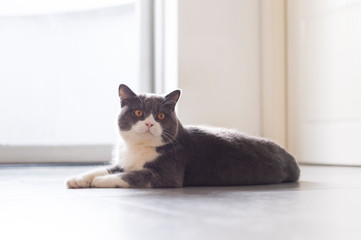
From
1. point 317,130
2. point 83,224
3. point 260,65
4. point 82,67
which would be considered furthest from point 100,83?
point 83,224

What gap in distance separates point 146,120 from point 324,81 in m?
1.51

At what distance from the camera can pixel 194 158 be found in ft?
5.67

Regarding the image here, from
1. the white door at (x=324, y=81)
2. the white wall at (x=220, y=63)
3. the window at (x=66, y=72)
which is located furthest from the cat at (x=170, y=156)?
the window at (x=66, y=72)

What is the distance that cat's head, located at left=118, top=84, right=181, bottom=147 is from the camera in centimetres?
168

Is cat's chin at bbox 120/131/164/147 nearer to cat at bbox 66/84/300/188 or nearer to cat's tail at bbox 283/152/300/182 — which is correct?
cat at bbox 66/84/300/188

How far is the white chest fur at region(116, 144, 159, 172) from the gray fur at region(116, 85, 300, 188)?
0.02 m

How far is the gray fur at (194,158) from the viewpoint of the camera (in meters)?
1.67

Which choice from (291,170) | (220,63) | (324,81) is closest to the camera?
(291,170)

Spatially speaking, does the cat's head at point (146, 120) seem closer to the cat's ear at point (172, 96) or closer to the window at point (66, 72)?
the cat's ear at point (172, 96)

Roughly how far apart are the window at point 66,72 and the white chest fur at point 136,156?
1432mm

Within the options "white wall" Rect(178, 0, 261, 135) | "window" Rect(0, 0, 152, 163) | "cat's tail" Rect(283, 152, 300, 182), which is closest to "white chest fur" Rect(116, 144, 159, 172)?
"cat's tail" Rect(283, 152, 300, 182)

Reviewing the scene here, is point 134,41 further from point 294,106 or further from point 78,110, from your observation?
point 294,106

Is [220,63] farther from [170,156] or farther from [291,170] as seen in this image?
[170,156]

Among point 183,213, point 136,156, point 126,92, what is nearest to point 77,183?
point 136,156
